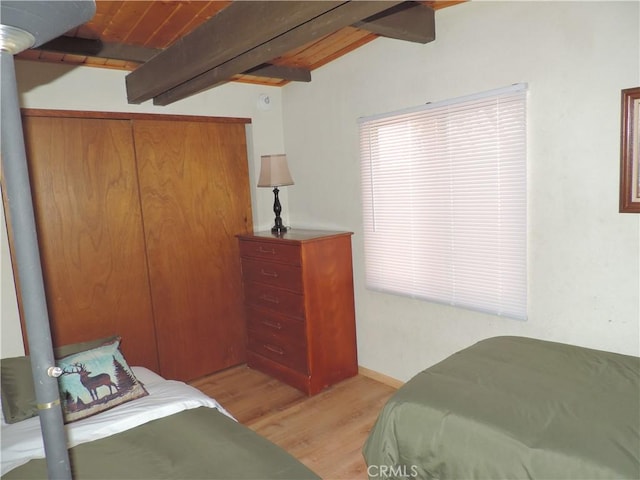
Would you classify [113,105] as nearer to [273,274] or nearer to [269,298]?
[273,274]

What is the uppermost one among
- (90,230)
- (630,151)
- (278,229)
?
(630,151)

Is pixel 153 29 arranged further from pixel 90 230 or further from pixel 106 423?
pixel 106 423

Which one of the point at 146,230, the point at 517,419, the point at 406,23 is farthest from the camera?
the point at 146,230

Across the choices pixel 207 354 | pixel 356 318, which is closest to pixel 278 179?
pixel 356 318

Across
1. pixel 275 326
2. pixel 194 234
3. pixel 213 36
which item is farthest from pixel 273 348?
pixel 213 36

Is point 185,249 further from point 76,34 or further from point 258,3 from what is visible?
point 258,3

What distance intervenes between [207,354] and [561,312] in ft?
8.73

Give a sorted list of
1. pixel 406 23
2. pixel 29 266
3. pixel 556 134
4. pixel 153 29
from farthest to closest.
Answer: pixel 153 29 → pixel 406 23 → pixel 556 134 → pixel 29 266

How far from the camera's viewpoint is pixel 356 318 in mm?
3492

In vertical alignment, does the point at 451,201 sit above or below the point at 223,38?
below

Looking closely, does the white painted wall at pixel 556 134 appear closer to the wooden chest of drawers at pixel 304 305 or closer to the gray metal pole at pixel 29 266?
the wooden chest of drawers at pixel 304 305

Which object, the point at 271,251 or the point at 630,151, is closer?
the point at 630,151

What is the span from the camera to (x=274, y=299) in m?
3.38

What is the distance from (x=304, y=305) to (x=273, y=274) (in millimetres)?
392
